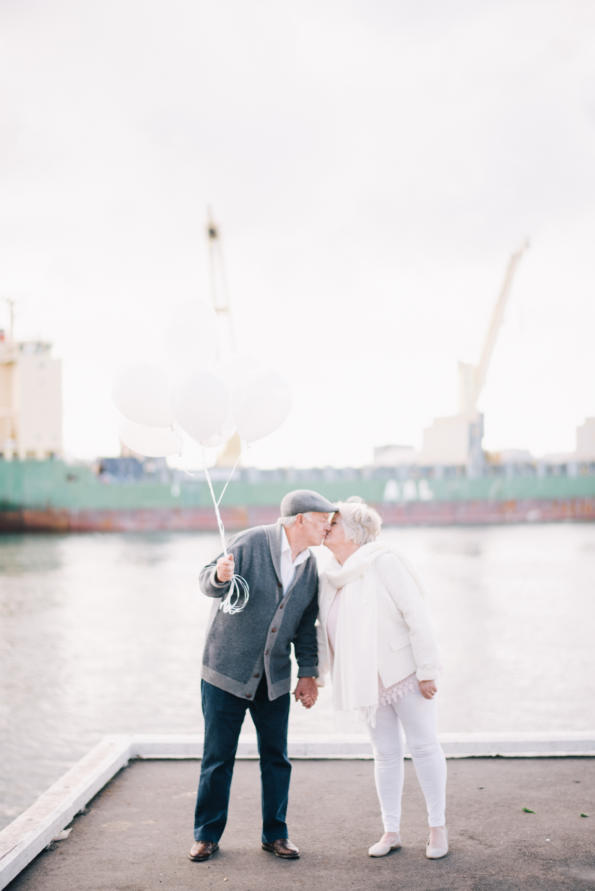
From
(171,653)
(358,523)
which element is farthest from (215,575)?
(171,653)

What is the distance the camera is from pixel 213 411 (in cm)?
292

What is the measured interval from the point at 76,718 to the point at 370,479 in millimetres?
33302

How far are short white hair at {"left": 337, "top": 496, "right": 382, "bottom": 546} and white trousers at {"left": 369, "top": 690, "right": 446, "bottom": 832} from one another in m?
0.51

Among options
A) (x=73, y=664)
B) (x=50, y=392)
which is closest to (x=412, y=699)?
(x=73, y=664)

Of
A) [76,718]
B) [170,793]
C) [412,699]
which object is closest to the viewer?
[412,699]

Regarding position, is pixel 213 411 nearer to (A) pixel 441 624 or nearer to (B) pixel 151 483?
(A) pixel 441 624

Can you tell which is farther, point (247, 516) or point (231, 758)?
point (247, 516)

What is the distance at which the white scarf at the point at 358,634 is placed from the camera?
258 centimetres

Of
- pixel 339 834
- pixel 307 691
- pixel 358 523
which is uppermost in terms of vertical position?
pixel 358 523

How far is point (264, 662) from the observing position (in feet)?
8.65

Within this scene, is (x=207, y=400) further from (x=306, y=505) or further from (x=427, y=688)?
(x=427, y=688)

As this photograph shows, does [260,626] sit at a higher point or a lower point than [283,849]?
higher

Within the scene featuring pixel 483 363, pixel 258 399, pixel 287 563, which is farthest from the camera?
pixel 483 363

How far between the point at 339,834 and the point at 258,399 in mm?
1527
